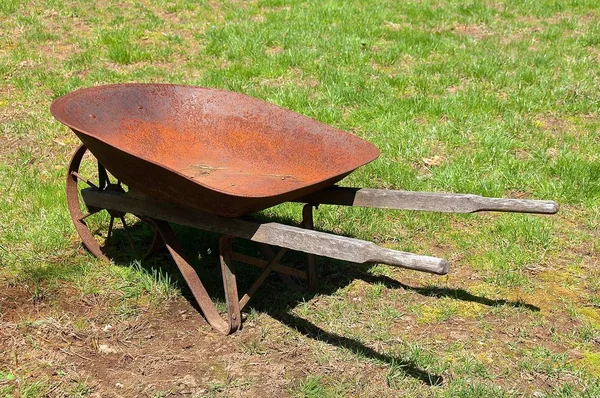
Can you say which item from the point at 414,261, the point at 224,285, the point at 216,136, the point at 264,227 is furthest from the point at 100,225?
the point at 414,261

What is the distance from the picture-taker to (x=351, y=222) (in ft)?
16.8

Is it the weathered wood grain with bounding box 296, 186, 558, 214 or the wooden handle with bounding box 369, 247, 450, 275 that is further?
the weathered wood grain with bounding box 296, 186, 558, 214

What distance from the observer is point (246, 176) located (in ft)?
14.7

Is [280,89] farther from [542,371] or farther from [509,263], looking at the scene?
[542,371]

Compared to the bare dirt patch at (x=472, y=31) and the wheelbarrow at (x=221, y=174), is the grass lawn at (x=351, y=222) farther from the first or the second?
the wheelbarrow at (x=221, y=174)

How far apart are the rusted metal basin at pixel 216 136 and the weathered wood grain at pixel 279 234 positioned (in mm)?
191

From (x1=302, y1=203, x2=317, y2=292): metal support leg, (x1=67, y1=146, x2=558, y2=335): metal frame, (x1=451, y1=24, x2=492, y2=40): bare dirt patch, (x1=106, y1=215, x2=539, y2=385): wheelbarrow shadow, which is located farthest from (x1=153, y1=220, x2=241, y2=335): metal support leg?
(x1=451, y1=24, x2=492, y2=40): bare dirt patch

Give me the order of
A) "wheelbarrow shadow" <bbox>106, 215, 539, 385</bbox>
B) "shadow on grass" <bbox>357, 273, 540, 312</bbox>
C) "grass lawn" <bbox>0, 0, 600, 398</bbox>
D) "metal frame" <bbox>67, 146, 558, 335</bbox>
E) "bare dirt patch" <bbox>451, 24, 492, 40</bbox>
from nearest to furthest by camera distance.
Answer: "metal frame" <bbox>67, 146, 558, 335</bbox>, "grass lawn" <bbox>0, 0, 600, 398</bbox>, "wheelbarrow shadow" <bbox>106, 215, 539, 385</bbox>, "shadow on grass" <bbox>357, 273, 540, 312</bbox>, "bare dirt patch" <bbox>451, 24, 492, 40</bbox>

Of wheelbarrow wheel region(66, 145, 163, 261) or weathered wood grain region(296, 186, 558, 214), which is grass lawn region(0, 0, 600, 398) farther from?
weathered wood grain region(296, 186, 558, 214)

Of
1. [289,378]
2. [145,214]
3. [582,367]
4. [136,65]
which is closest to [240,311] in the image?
[289,378]

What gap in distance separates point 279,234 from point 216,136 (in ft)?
4.49

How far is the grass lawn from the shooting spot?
12.2ft

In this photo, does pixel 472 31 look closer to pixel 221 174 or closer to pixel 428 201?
pixel 221 174

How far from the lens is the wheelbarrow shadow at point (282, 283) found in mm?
3988
